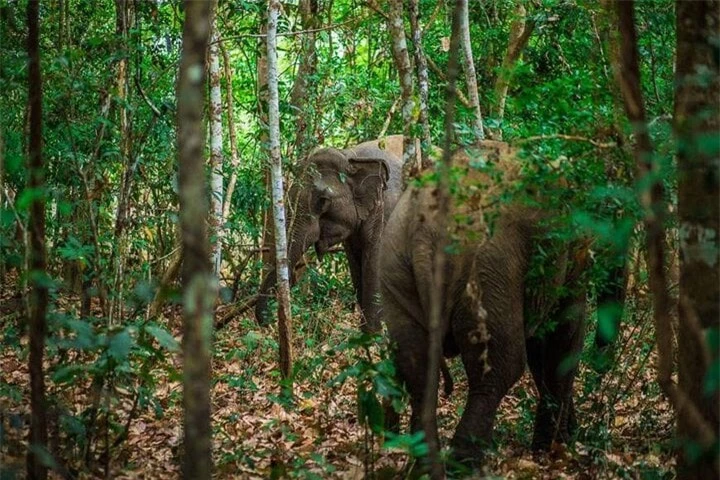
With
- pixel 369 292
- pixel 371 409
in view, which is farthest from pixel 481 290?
pixel 369 292

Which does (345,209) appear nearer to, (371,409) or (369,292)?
(369,292)

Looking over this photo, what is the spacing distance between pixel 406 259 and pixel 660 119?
5.20ft

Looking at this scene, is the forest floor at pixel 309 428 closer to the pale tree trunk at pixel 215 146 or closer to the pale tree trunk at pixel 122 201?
the pale tree trunk at pixel 122 201

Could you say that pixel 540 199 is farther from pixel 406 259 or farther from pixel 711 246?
pixel 711 246

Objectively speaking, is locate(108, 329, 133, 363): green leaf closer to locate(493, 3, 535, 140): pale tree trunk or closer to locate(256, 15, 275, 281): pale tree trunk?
locate(256, 15, 275, 281): pale tree trunk

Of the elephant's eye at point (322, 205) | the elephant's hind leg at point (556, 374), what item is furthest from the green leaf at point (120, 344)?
the elephant's eye at point (322, 205)

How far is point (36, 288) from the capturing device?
4922 mm

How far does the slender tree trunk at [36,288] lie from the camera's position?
4859 mm

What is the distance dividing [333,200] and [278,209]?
3374 millimetres

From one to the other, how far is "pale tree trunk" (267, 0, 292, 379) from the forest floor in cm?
26

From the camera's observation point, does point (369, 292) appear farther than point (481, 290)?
Yes

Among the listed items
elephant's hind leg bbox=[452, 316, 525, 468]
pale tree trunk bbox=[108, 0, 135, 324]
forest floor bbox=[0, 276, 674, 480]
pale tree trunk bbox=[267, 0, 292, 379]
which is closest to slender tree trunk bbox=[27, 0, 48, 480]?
forest floor bbox=[0, 276, 674, 480]

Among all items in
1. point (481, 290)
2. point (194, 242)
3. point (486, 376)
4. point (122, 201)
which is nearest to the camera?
point (194, 242)

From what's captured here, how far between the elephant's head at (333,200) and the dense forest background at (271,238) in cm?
38
